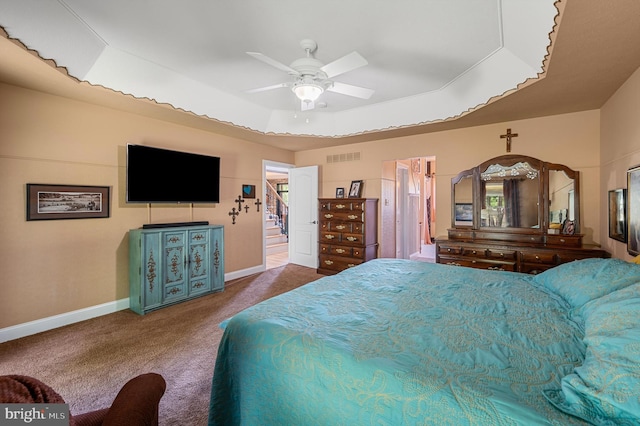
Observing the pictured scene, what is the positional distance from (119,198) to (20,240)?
1.02m

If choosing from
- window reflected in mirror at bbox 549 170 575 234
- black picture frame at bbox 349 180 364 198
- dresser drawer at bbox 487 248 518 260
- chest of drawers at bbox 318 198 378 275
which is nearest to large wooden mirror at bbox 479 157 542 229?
window reflected in mirror at bbox 549 170 575 234

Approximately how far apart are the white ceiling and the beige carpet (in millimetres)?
2630

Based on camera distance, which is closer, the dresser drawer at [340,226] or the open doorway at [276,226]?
the dresser drawer at [340,226]

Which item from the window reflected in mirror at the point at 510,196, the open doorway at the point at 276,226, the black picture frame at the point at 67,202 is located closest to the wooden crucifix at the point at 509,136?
the window reflected in mirror at the point at 510,196

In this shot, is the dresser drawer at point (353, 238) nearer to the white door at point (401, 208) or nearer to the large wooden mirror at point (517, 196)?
the white door at point (401, 208)

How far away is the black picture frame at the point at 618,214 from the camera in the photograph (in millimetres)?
2611

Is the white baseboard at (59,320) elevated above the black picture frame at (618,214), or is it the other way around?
the black picture frame at (618,214)

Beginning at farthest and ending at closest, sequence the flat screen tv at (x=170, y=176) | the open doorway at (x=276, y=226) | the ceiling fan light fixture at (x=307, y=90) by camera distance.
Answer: the open doorway at (x=276, y=226)
the flat screen tv at (x=170, y=176)
the ceiling fan light fixture at (x=307, y=90)

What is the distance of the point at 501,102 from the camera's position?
3.24 meters

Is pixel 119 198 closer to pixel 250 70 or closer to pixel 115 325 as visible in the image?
pixel 115 325

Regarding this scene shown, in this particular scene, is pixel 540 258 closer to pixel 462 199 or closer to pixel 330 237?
pixel 462 199

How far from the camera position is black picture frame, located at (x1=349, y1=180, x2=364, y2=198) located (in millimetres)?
5395

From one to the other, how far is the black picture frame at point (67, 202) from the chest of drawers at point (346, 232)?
133 inches

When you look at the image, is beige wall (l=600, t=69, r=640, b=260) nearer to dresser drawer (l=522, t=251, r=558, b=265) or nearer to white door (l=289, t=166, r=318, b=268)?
dresser drawer (l=522, t=251, r=558, b=265)
